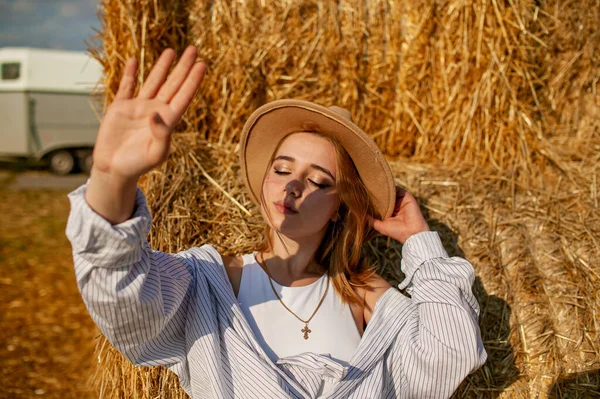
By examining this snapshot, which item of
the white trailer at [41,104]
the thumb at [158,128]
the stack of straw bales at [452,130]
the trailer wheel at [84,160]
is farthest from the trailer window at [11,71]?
the thumb at [158,128]

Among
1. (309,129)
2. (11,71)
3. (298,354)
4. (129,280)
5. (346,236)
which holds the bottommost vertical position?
(11,71)

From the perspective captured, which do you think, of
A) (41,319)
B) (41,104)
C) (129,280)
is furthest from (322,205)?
(41,104)

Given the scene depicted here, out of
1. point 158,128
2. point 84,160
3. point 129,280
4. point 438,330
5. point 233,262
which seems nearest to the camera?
point 158,128

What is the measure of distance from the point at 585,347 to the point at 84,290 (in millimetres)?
1793

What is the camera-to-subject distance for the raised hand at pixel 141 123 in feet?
3.68

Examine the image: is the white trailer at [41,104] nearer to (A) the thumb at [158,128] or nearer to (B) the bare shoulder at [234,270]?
(B) the bare shoulder at [234,270]

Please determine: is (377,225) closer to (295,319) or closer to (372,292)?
(372,292)

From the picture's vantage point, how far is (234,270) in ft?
6.00

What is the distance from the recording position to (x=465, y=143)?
2.79m

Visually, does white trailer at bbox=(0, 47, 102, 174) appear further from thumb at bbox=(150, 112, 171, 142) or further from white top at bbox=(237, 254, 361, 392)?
Result: thumb at bbox=(150, 112, 171, 142)

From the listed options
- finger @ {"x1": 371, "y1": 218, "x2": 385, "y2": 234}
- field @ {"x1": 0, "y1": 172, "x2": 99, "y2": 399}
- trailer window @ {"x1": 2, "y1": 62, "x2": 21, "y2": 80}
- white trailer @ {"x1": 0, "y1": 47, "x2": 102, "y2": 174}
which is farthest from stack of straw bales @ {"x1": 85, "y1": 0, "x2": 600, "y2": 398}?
trailer window @ {"x1": 2, "y1": 62, "x2": 21, "y2": 80}

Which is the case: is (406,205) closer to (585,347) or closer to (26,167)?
(585,347)

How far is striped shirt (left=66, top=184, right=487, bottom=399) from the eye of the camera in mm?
1490

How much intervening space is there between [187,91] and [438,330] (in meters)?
0.99
